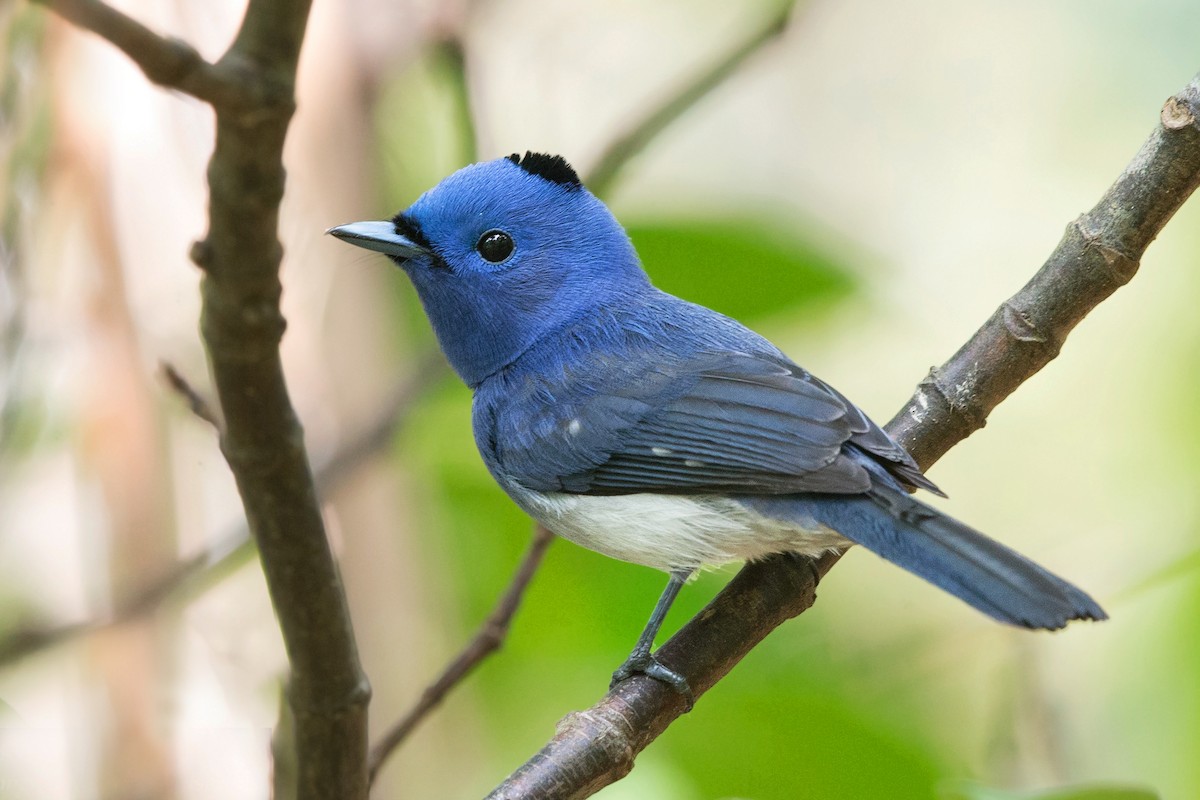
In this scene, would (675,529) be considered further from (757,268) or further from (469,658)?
(757,268)

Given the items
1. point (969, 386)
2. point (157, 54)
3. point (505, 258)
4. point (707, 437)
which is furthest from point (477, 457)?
point (157, 54)

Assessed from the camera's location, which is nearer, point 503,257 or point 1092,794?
point 1092,794

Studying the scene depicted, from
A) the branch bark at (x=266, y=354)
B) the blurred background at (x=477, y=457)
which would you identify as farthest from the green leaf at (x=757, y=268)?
the branch bark at (x=266, y=354)

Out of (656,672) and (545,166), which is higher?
(545,166)

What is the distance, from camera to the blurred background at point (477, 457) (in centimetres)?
308

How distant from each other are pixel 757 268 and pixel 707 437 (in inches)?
23.6

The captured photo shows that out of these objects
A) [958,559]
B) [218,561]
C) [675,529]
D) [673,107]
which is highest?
[673,107]

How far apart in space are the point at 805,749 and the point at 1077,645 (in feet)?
7.37

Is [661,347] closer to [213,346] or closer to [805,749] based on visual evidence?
[805,749]

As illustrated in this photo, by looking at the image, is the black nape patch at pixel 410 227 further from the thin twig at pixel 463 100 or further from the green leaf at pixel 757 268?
the green leaf at pixel 757 268

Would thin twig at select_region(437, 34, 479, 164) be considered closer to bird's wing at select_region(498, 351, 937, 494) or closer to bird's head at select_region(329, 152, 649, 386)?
bird's head at select_region(329, 152, 649, 386)

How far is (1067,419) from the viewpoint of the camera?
5.19 metres

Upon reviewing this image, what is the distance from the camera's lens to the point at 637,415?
9.30 feet

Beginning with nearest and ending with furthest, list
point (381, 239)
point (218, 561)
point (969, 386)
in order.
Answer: point (969, 386) → point (381, 239) → point (218, 561)
